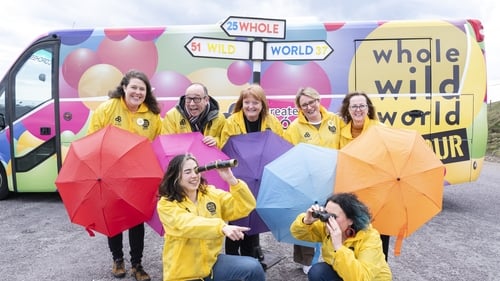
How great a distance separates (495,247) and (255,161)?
3.35 metres

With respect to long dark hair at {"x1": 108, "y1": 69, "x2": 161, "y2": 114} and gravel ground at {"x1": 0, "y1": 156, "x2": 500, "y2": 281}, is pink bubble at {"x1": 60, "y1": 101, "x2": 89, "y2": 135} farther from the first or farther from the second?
long dark hair at {"x1": 108, "y1": 69, "x2": 161, "y2": 114}

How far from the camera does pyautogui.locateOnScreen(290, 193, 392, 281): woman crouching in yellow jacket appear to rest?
2156mm

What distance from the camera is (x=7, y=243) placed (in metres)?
4.55

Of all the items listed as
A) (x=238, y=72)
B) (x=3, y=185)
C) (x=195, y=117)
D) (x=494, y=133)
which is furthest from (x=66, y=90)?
(x=494, y=133)

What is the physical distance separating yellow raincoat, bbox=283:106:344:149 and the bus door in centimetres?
448

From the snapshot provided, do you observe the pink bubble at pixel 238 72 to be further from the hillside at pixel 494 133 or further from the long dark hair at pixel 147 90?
the hillside at pixel 494 133

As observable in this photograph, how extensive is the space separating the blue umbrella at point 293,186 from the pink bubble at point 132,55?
3.89 m

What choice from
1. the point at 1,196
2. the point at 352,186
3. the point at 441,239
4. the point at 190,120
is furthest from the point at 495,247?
the point at 1,196

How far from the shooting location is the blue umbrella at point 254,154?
293cm

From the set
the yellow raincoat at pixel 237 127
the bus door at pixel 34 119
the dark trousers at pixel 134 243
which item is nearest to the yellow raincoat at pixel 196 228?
the yellow raincoat at pixel 237 127

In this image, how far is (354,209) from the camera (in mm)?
2271

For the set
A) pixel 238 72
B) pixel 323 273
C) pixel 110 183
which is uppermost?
pixel 238 72

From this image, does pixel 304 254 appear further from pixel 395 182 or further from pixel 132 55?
pixel 132 55

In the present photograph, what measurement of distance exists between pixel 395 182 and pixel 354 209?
13.8 inches
